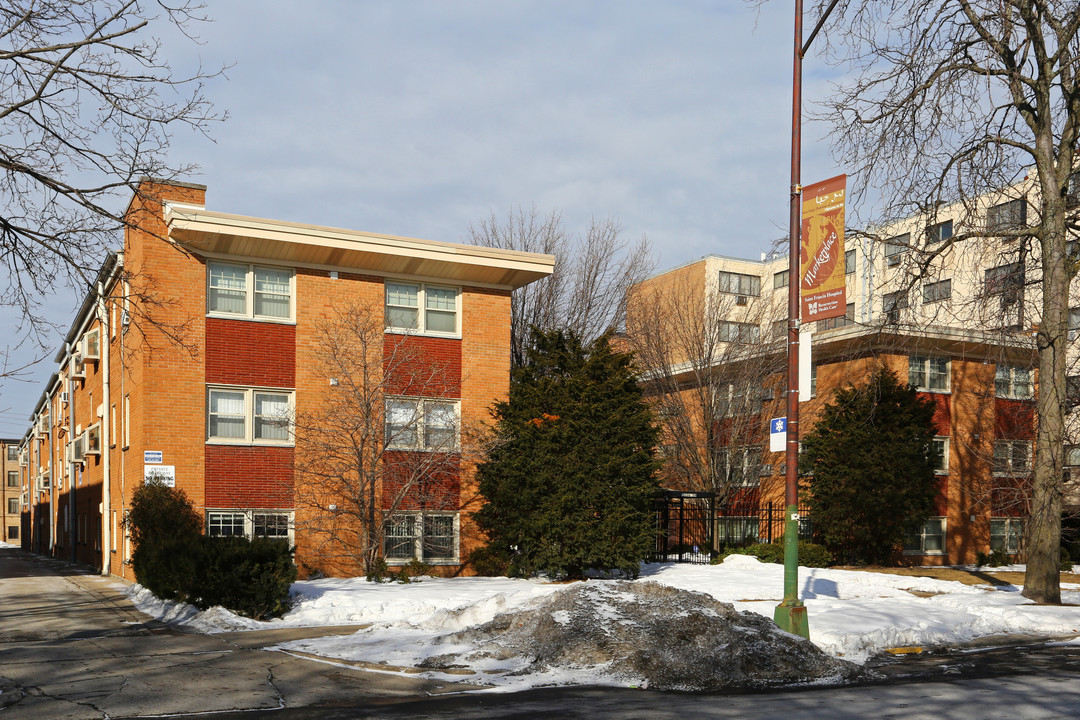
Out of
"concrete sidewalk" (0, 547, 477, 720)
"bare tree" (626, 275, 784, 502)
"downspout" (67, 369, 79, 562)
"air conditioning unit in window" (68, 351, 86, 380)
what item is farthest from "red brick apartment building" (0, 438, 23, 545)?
"concrete sidewalk" (0, 547, 477, 720)

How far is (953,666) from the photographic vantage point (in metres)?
13.1

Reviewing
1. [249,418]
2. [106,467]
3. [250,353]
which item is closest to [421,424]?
[249,418]

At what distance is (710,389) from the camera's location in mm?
36562

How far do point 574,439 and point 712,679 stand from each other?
12.2 m

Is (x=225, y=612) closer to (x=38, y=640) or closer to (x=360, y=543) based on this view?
(x=38, y=640)

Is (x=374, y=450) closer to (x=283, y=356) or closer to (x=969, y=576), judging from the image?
(x=283, y=356)

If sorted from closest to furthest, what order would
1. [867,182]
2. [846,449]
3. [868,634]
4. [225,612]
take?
[868,634], [225,612], [867,182], [846,449]

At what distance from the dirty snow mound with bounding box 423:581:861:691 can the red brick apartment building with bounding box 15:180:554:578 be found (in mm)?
10744

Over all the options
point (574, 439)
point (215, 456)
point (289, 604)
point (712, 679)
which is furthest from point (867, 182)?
point (215, 456)

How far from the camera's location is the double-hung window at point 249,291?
24719mm

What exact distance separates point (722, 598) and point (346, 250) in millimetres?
12792

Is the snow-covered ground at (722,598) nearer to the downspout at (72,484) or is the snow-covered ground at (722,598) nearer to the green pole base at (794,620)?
the green pole base at (794,620)

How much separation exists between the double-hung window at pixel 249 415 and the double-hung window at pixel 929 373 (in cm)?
2361

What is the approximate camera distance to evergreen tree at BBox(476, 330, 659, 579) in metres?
23.1
